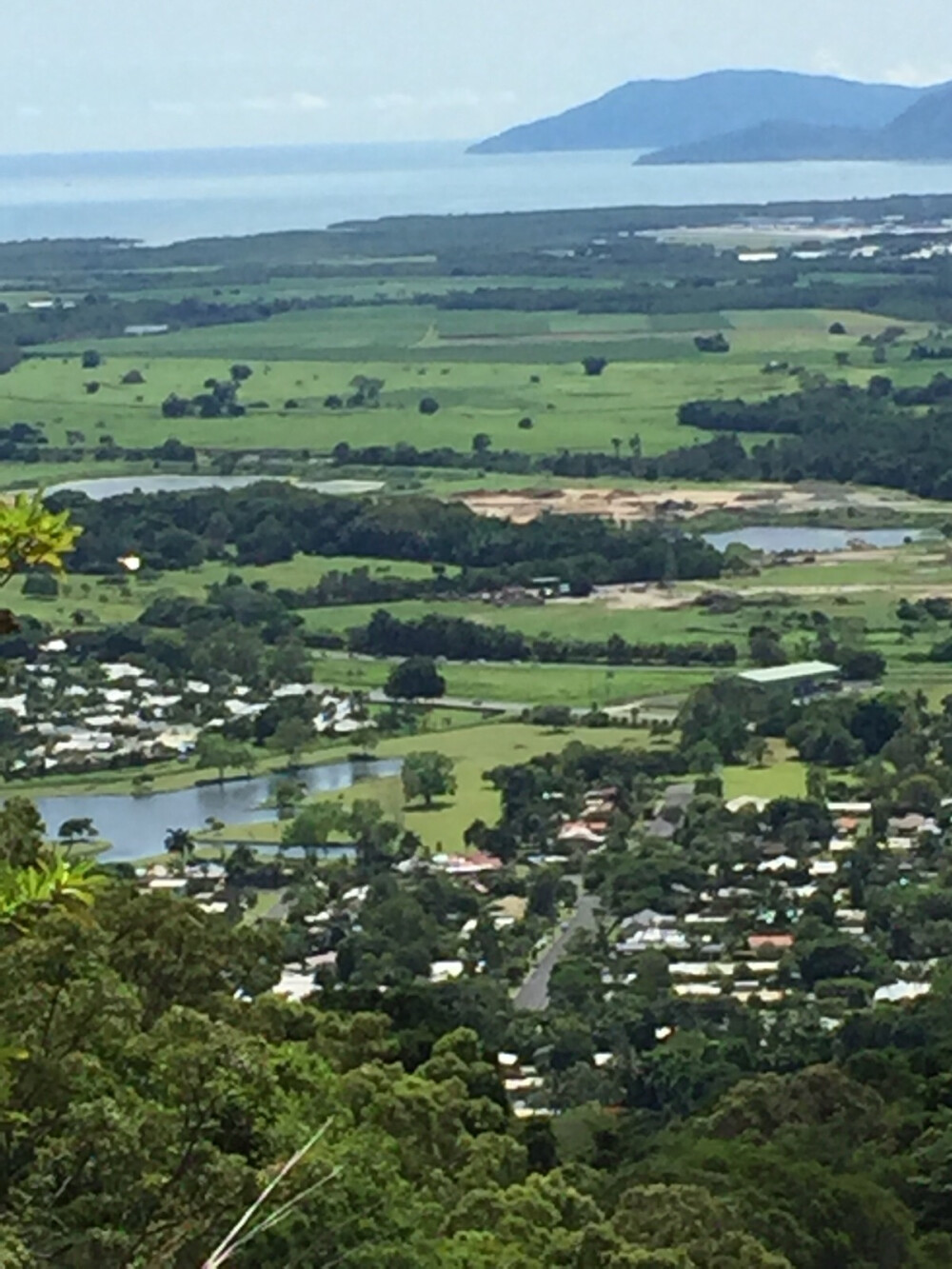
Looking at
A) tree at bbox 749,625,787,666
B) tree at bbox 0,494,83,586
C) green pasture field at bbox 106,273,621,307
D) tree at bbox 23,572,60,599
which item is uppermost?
tree at bbox 0,494,83,586

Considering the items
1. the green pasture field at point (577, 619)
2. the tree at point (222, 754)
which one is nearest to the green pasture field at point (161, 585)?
the green pasture field at point (577, 619)

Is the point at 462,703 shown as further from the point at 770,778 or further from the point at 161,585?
the point at 161,585

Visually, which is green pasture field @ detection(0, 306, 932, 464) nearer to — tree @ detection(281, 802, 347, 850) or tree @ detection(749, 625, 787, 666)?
tree @ detection(749, 625, 787, 666)

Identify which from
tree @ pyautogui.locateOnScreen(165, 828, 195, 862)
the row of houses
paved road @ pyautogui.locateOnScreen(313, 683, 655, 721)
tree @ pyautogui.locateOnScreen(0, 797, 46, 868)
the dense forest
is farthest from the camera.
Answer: the dense forest

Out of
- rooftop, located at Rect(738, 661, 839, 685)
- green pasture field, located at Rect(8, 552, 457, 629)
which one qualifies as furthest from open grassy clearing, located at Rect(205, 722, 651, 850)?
green pasture field, located at Rect(8, 552, 457, 629)

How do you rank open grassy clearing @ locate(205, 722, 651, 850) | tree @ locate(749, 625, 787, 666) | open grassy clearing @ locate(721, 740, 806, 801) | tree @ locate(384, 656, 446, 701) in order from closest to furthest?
open grassy clearing @ locate(205, 722, 651, 850) < open grassy clearing @ locate(721, 740, 806, 801) < tree @ locate(384, 656, 446, 701) < tree @ locate(749, 625, 787, 666)

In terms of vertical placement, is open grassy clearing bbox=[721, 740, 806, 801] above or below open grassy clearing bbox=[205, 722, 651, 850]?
below
